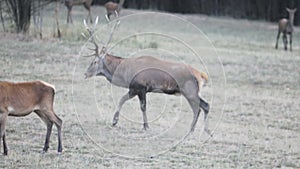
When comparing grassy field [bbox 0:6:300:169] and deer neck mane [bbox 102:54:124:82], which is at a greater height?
deer neck mane [bbox 102:54:124:82]

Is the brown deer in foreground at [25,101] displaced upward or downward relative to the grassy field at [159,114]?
upward

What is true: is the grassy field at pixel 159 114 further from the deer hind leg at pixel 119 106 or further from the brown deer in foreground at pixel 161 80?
the brown deer in foreground at pixel 161 80

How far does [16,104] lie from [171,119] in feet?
13.2

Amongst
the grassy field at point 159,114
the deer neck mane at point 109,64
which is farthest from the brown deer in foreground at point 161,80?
the grassy field at point 159,114

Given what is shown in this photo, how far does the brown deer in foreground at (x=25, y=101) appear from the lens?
8969 mm

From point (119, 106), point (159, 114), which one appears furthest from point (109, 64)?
point (159, 114)

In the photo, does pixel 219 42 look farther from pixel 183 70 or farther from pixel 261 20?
pixel 183 70

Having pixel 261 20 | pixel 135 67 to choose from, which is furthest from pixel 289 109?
pixel 261 20

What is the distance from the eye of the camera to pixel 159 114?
41.5 feet

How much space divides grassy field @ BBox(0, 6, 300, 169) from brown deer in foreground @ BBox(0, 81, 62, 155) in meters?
0.38

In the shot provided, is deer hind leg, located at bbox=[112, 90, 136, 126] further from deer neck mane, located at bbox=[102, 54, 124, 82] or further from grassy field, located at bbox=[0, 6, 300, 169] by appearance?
deer neck mane, located at bbox=[102, 54, 124, 82]

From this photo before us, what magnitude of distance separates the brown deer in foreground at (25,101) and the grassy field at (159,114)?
384mm

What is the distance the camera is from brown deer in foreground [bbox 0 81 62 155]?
29.4 feet

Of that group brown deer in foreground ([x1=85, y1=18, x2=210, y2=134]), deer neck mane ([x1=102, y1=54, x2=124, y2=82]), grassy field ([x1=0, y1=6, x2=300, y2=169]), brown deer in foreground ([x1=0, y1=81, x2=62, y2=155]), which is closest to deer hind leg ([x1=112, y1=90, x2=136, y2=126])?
brown deer in foreground ([x1=85, y1=18, x2=210, y2=134])
